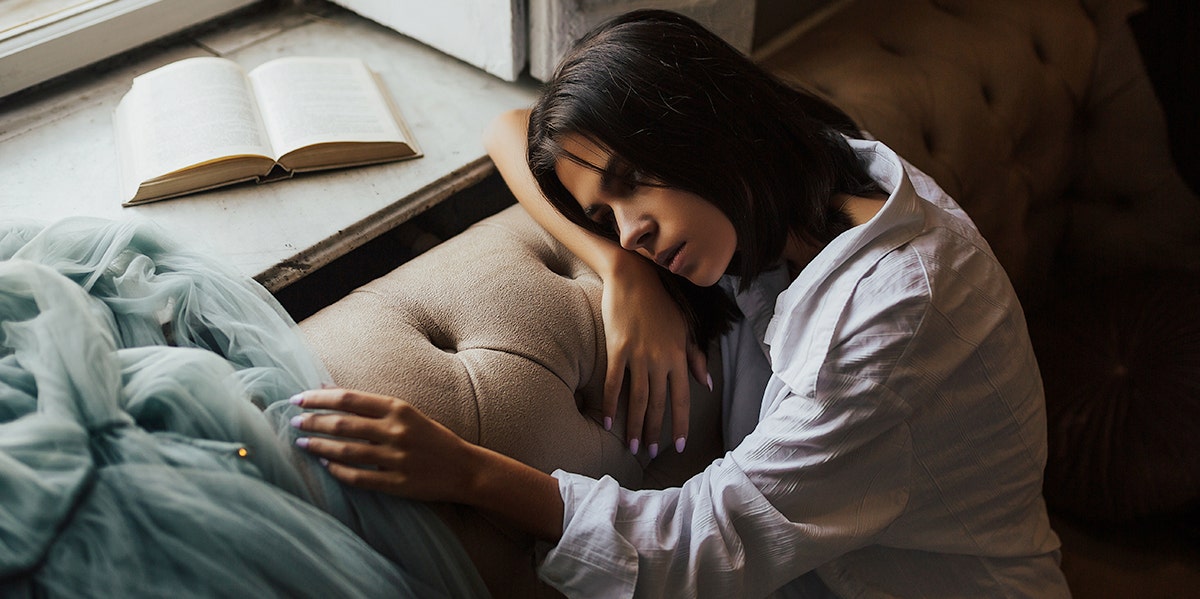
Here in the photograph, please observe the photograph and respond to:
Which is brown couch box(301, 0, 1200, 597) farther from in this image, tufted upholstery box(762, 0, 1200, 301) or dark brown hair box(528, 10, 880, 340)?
dark brown hair box(528, 10, 880, 340)

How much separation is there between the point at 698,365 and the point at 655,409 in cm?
8

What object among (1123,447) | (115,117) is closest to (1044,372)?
(1123,447)

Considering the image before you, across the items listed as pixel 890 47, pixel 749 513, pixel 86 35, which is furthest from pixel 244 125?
pixel 890 47

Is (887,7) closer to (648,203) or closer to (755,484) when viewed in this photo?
(648,203)

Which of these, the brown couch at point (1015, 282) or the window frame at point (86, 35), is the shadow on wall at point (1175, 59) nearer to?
the brown couch at point (1015, 282)

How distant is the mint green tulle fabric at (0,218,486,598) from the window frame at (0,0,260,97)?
526 mm

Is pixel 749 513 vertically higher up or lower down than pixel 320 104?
lower down

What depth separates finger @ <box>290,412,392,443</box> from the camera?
61 cm

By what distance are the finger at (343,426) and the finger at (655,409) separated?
11.0 inches

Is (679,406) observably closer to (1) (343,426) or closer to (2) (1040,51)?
(1) (343,426)

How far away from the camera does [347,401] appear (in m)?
0.63

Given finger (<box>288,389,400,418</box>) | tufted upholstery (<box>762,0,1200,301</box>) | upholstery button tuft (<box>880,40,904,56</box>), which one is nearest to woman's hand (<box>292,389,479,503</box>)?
finger (<box>288,389,400,418</box>)

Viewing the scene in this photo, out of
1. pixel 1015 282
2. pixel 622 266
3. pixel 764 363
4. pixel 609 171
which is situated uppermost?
pixel 609 171

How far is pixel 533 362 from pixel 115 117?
2.02ft
